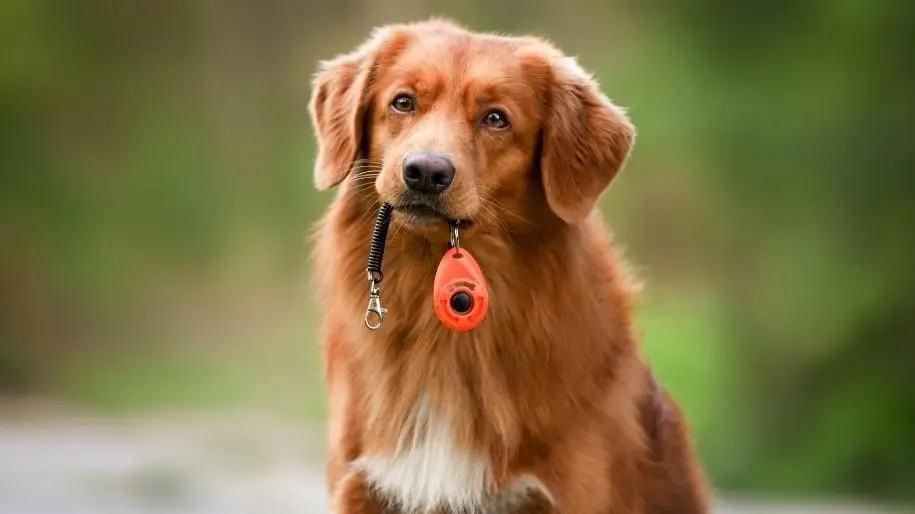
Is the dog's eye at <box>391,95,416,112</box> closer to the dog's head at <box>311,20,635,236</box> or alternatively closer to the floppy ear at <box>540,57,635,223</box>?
the dog's head at <box>311,20,635,236</box>

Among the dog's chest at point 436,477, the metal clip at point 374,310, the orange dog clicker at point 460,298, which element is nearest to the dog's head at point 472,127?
the orange dog clicker at point 460,298

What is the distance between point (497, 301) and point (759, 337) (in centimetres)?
458

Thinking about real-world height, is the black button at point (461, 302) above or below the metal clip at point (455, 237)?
below

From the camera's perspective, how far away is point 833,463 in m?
7.64

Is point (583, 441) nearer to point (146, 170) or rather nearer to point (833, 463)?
point (833, 463)

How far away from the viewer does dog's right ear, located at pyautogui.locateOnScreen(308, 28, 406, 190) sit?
3643 mm

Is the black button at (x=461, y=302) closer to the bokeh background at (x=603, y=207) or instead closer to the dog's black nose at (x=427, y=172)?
the dog's black nose at (x=427, y=172)

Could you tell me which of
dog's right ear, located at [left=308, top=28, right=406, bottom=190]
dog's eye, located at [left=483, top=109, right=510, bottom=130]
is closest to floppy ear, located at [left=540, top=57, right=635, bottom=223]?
dog's eye, located at [left=483, top=109, right=510, bottom=130]

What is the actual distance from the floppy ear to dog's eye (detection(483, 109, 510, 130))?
5.6 inches

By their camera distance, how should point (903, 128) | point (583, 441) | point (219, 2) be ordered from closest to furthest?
1. point (583, 441)
2. point (903, 128)
3. point (219, 2)

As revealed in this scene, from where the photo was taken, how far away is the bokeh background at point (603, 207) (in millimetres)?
7582

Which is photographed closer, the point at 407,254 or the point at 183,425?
the point at 407,254

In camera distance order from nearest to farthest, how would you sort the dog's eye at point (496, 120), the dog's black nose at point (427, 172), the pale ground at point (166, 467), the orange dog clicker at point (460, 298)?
the dog's black nose at point (427, 172)
the orange dog clicker at point (460, 298)
the dog's eye at point (496, 120)
the pale ground at point (166, 467)

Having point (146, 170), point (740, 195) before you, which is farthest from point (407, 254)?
point (146, 170)
